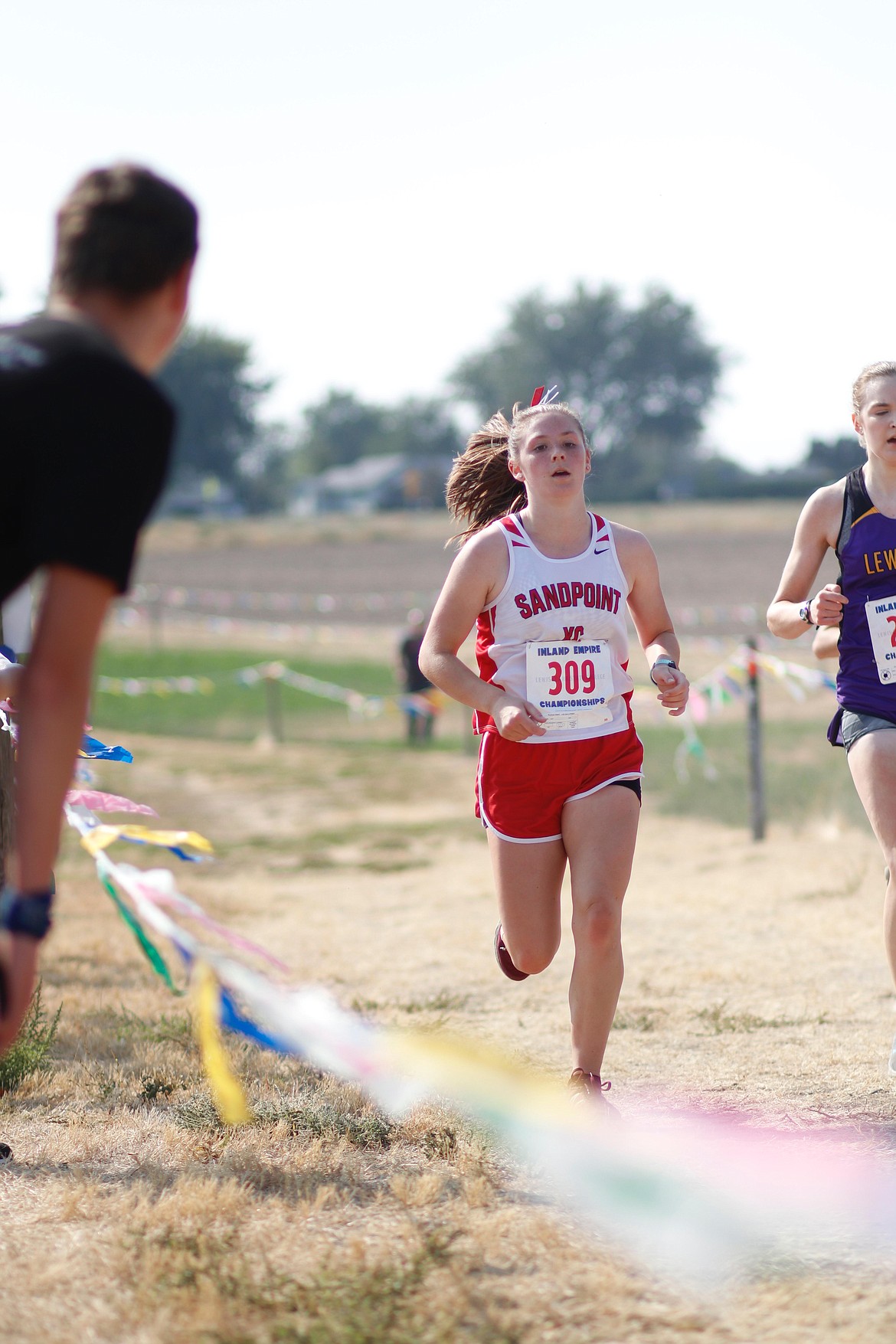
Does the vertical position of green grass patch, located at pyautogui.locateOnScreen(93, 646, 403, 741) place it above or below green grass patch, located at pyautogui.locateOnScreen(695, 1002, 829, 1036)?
above

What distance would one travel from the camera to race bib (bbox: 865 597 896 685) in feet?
12.9

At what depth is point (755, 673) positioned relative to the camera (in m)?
Result: 9.02

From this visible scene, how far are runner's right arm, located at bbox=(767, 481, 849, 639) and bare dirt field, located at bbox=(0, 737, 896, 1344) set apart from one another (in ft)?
4.59

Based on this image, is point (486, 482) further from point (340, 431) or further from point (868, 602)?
point (340, 431)

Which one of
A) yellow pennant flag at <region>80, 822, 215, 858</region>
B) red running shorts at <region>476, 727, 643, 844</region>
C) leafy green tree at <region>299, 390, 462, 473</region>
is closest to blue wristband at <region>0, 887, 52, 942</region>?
yellow pennant flag at <region>80, 822, 215, 858</region>

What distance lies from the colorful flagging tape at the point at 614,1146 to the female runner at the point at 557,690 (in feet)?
0.94

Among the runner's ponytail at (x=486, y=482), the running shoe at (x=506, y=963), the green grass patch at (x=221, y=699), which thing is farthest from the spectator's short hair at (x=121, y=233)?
the green grass patch at (x=221, y=699)

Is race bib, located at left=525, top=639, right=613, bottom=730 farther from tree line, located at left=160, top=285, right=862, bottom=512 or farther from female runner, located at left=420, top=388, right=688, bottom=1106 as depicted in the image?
tree line, located at left=160, top=285, right=862, bottom=512

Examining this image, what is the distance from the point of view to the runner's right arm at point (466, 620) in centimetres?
368

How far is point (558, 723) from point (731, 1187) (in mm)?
1314

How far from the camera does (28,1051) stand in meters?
3.97

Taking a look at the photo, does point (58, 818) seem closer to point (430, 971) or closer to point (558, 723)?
point (558, 723)

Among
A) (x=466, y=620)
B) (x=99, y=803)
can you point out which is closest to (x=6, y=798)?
(x=99, y=803)

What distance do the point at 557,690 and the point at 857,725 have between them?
3.19ft
